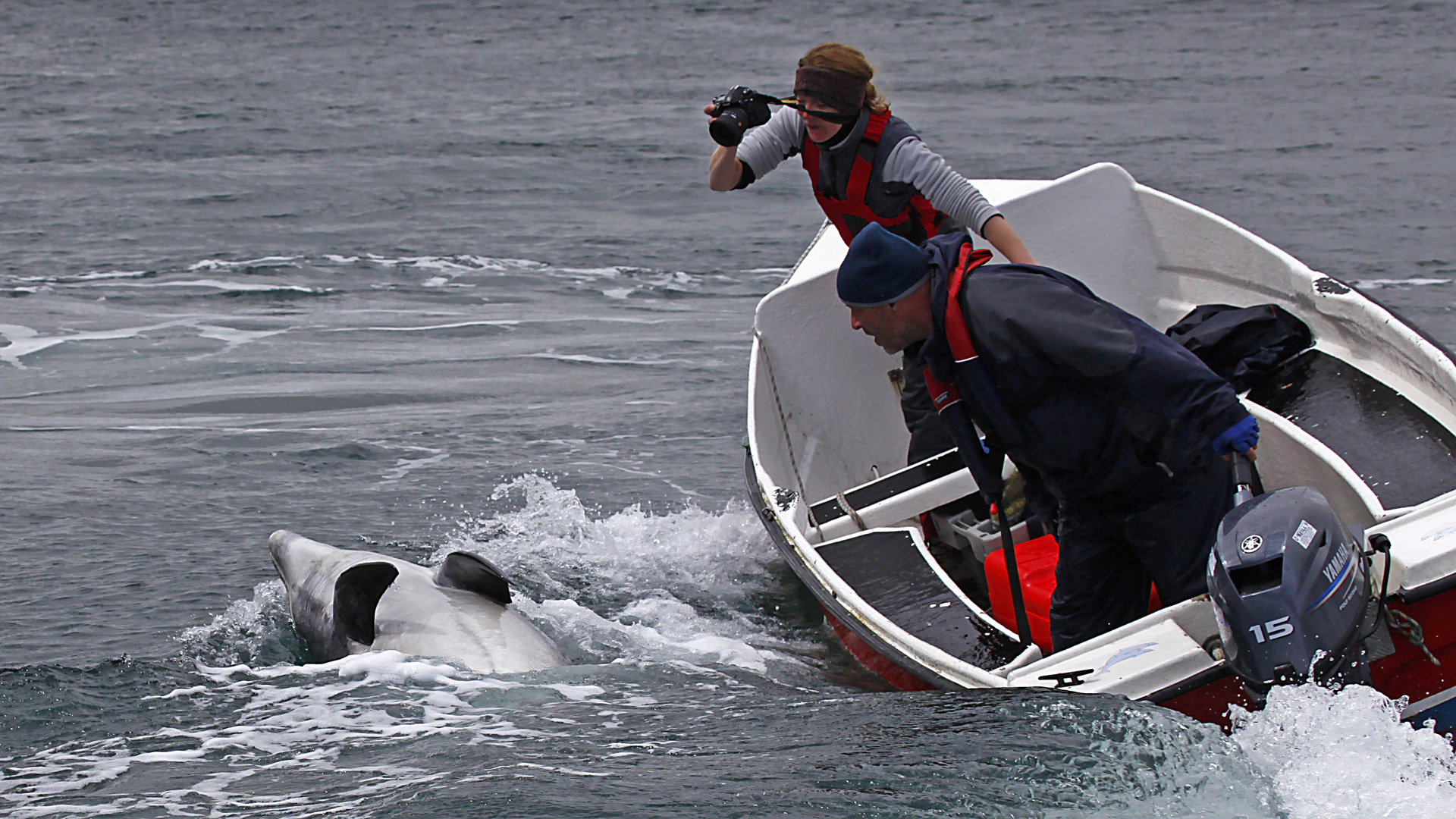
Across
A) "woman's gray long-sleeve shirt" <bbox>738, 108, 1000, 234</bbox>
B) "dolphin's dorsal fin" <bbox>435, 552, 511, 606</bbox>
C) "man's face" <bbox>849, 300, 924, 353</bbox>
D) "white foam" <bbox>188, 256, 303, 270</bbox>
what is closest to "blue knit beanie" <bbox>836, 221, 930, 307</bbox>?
"man's face" <bbox>849, 300, 924, 353</bbox>

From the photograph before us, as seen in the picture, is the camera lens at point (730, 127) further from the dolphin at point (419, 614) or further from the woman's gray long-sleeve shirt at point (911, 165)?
the dolphin at point (419, 614)

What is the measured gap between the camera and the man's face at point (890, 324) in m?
3.91

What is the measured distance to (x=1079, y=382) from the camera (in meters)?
3.88

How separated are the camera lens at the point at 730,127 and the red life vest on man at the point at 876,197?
1.09ft

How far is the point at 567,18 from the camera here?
3231cm

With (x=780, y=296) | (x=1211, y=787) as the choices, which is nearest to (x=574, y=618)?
(x=780, y=296)

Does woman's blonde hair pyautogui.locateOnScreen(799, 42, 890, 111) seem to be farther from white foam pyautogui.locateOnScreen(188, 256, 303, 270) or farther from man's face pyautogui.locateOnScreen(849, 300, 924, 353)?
white foam pyautogui.locateOnScreen(188, 256, 303, 270)

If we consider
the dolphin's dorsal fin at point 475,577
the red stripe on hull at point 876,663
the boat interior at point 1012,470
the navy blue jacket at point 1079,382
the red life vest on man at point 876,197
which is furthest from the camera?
the dolphin's dorsal fin at point 475,577

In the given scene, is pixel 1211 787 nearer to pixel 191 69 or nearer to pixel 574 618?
pixel 574 618

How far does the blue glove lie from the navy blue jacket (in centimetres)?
3

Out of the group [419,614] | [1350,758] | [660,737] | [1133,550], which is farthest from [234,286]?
[1350,758]

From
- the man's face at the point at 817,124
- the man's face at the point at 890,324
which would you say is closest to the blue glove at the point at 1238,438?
the man's face at the point at 890,324

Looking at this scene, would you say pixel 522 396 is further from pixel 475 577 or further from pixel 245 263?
pixel 245 263

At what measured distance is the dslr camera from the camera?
561cm
